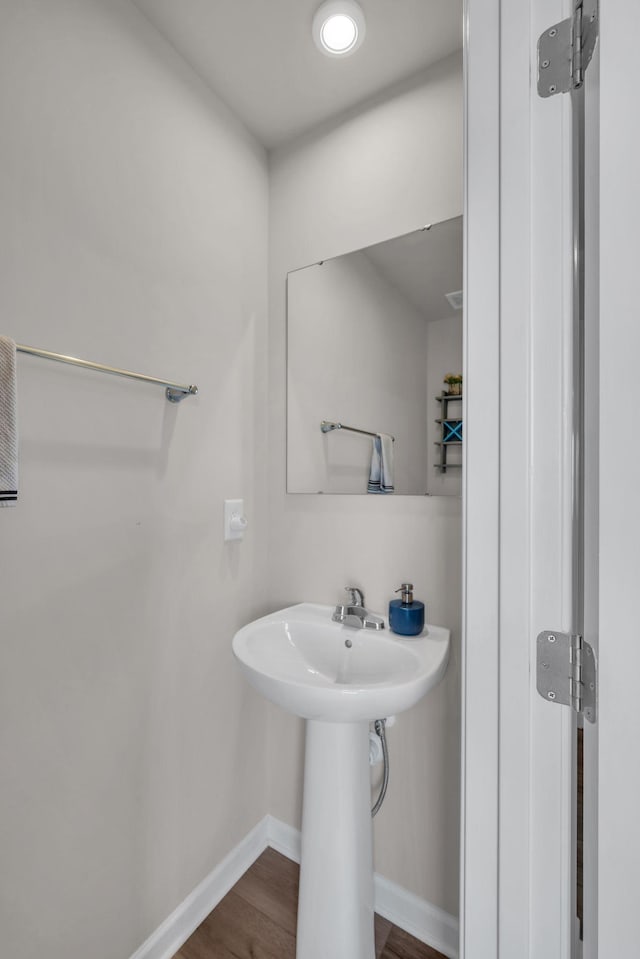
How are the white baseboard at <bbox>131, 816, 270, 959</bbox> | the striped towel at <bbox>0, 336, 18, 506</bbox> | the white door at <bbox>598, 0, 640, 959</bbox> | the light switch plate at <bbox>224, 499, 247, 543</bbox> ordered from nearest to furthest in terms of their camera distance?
the white door at <bbox>598, 0, 640, 959</bbox> → the striped towel at <bbox>0, 336, 18, 506</bbox> → the white baseboard at <bbox>131, 816, 270, 959</bbox> → the light switch plate at <bbox>224, 499, 247, 543</bbox>

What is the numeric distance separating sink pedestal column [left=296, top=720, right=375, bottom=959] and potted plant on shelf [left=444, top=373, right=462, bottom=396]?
91cm

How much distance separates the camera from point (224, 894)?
1.38 m

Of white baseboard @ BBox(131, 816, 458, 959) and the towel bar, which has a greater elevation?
the towel bar

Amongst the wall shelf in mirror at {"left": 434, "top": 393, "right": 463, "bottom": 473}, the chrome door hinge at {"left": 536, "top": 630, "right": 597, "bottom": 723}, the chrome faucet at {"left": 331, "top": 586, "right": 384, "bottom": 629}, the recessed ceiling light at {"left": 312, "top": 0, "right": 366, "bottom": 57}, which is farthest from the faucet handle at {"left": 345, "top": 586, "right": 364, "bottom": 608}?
the recessed ceiling light at {"left": 312, "top": 0, "right": 366, "bottom": 57}

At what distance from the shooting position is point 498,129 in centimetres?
67

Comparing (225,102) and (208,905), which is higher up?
(225,102)

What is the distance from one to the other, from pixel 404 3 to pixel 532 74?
2.63 feet

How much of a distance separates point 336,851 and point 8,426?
1.20m

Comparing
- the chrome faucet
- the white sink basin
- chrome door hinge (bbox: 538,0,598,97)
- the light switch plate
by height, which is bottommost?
the white sink basin

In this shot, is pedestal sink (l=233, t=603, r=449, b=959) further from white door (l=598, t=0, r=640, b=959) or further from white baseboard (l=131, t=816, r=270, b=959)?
white door (l=598, t=0, r=640, b=959)

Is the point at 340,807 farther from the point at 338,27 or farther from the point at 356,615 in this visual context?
the point at 338,27

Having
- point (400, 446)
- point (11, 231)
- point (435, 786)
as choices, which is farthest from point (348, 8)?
point (435, 786)

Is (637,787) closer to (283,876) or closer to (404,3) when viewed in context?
(283,876)

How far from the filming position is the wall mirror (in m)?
1.25
